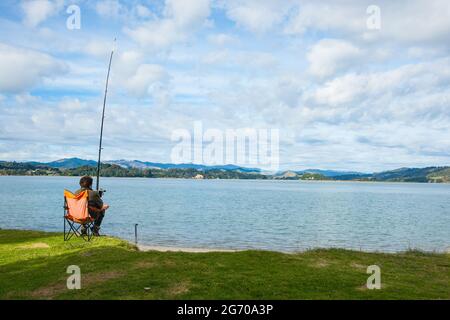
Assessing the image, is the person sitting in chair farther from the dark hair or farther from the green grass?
the green grass

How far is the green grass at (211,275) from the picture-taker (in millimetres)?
9328

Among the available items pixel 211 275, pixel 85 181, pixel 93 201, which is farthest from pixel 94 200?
pixel 211 275

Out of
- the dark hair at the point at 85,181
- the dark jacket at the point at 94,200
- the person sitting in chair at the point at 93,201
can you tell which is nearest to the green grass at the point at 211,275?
the person sitting in chair at the point at 93,201

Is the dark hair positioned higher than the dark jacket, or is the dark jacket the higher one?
the dark hair

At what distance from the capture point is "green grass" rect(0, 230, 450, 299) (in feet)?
30.6

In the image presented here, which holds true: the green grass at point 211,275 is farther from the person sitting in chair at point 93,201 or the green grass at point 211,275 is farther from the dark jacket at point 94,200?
the dark jacket at point 94,200

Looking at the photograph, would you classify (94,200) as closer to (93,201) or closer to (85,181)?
(93,201)

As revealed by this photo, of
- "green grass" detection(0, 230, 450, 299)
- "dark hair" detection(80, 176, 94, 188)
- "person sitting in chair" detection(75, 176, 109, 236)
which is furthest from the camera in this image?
"dark hair" detection(80, 176, 94, 188)

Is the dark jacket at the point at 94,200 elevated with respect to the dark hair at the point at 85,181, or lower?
lower

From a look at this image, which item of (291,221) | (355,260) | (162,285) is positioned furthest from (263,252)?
(291,221)

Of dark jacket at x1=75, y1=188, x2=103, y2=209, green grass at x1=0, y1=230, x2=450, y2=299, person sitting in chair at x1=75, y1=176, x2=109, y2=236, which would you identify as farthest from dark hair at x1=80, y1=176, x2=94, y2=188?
green grass at x1=0, y1=230, x2=450, y2=299

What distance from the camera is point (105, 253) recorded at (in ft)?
44.4

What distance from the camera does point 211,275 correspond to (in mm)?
10781
